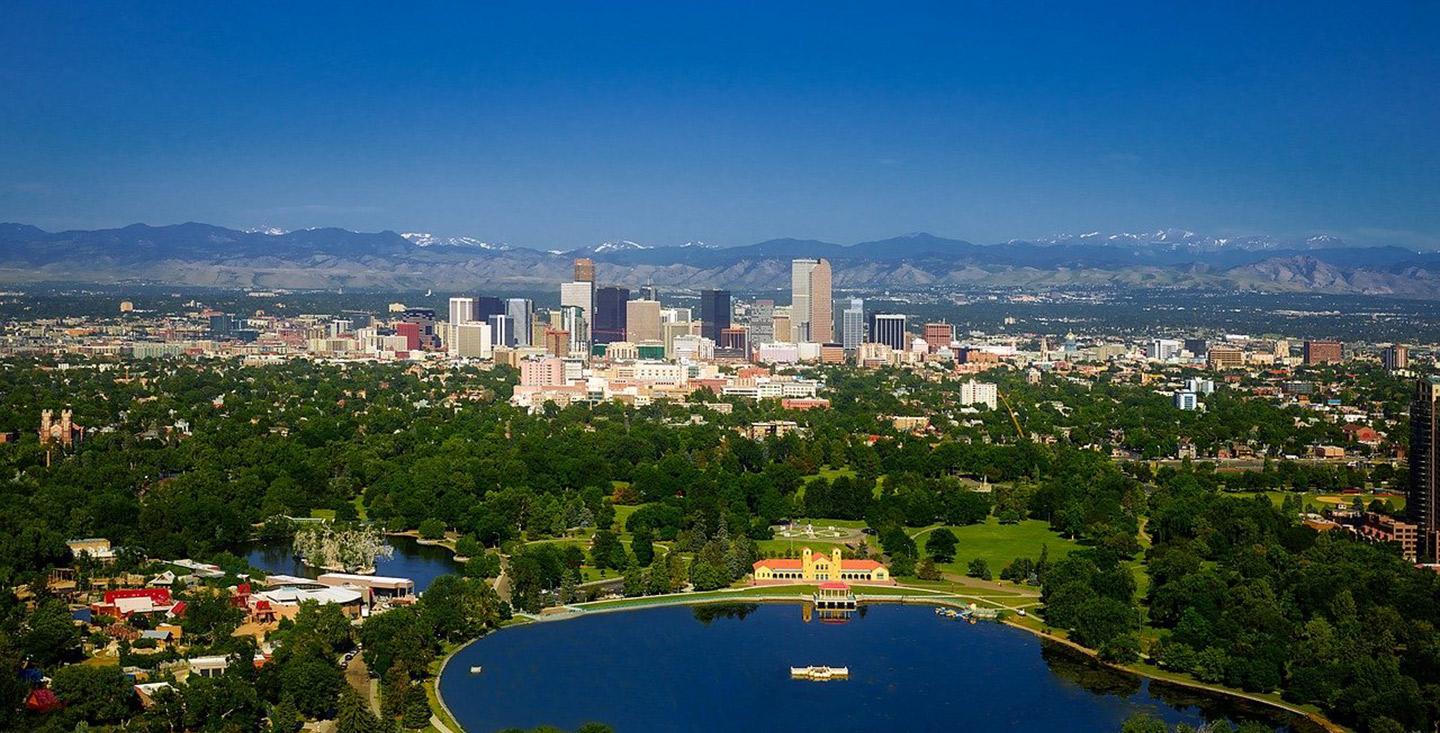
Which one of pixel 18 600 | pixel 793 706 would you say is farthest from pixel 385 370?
pixel 793 706

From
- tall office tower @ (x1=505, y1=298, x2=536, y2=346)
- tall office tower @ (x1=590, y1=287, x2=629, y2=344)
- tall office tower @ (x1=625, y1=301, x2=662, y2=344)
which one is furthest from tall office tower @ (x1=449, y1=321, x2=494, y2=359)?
tall office tower @ (x1=590, y1=287, x2=629, y2=344)

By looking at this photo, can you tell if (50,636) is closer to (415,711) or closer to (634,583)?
(415,711)

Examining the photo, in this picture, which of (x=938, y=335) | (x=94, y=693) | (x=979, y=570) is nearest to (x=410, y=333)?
(x=938, y=335)

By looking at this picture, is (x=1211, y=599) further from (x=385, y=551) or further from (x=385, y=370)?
(x=385, y=370)

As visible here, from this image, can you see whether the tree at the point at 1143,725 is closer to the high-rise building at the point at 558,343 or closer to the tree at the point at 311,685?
the tree at the point at 311,685

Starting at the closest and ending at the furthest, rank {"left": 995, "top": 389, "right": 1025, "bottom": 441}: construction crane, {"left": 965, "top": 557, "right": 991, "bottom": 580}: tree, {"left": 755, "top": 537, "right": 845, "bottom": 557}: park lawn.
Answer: {"left": 965, "top": 557, "right": 991, "bottom": 580}: tree, {"left": 755, "top": 537, "right": 845, "bottom": 557}: park lawn, {"left": 995, "top": 389, "right": 1025, "bottom": 441}: construction crane

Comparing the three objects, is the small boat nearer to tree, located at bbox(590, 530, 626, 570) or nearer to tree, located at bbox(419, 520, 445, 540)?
tree, located at bbox(590, 530, 626, 570)
